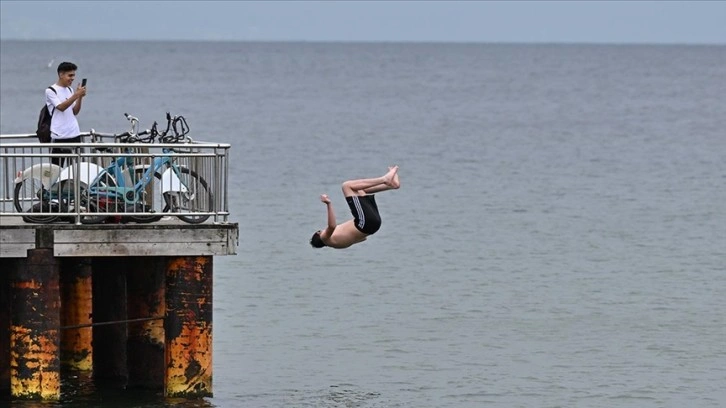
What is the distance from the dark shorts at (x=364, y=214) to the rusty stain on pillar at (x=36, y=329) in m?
3.50

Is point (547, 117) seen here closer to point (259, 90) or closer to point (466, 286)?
point (259, 90)

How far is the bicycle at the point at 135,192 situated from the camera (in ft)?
63.0

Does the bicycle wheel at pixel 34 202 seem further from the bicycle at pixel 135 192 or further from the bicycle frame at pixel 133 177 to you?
the bicycle frame at pixel 133 177

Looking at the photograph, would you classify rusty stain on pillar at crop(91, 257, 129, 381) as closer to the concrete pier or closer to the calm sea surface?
the calm sea surface

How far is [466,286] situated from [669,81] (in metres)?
134

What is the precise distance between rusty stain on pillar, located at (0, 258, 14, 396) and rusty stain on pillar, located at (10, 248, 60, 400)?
356 mm

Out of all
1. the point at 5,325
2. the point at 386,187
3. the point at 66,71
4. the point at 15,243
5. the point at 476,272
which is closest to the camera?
the point at 15,243

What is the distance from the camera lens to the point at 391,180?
19188 mm

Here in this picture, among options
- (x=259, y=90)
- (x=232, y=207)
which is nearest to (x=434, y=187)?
(x=232, y=207)

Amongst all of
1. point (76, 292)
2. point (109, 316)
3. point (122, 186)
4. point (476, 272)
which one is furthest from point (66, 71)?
point (476, 272)

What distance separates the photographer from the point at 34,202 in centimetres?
1950

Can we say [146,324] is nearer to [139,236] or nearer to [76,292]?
[76,292]

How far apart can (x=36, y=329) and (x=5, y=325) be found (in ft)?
4.82

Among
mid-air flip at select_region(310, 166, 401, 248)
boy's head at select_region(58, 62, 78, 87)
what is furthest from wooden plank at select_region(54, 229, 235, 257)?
boy's head at select_region(58, 62, 78, 87)
